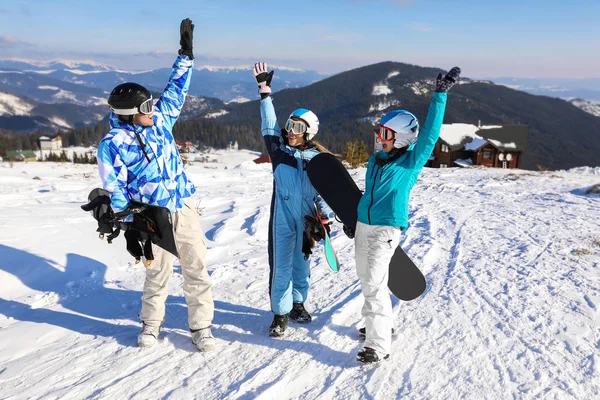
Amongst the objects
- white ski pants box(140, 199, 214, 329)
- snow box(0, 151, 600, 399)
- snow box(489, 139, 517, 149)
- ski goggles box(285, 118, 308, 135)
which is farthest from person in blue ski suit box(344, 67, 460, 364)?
snow box(489, 139, 517, 149)

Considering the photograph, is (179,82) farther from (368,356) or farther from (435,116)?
(368,356)

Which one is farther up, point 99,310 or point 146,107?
point 146,107

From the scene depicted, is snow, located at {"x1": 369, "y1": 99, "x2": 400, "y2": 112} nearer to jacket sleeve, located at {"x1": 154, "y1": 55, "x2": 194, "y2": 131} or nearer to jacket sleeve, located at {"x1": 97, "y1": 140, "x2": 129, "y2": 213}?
jacket sleeve, located at {"x1": 154, "y1": 55, "x2": 194, "y2": 131}

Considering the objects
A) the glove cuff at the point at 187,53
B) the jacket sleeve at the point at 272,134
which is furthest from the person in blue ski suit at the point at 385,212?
the glove cuff at the point at 187,53

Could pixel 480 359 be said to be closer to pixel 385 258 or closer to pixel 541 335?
pixel 541 335

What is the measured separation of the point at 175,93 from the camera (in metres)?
3.75

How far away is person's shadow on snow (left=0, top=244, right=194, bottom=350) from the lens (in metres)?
4.00

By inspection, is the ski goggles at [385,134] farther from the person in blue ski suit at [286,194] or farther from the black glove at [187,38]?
the black glove at [187,38]

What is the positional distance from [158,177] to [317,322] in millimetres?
2157

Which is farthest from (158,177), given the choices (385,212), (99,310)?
(99,310)

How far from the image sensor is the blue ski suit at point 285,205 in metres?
3.71

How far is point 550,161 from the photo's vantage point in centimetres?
11794

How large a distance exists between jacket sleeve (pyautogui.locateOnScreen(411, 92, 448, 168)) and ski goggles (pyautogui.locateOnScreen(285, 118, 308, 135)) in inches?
42.2

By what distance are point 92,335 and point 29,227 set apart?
3.94 metres
